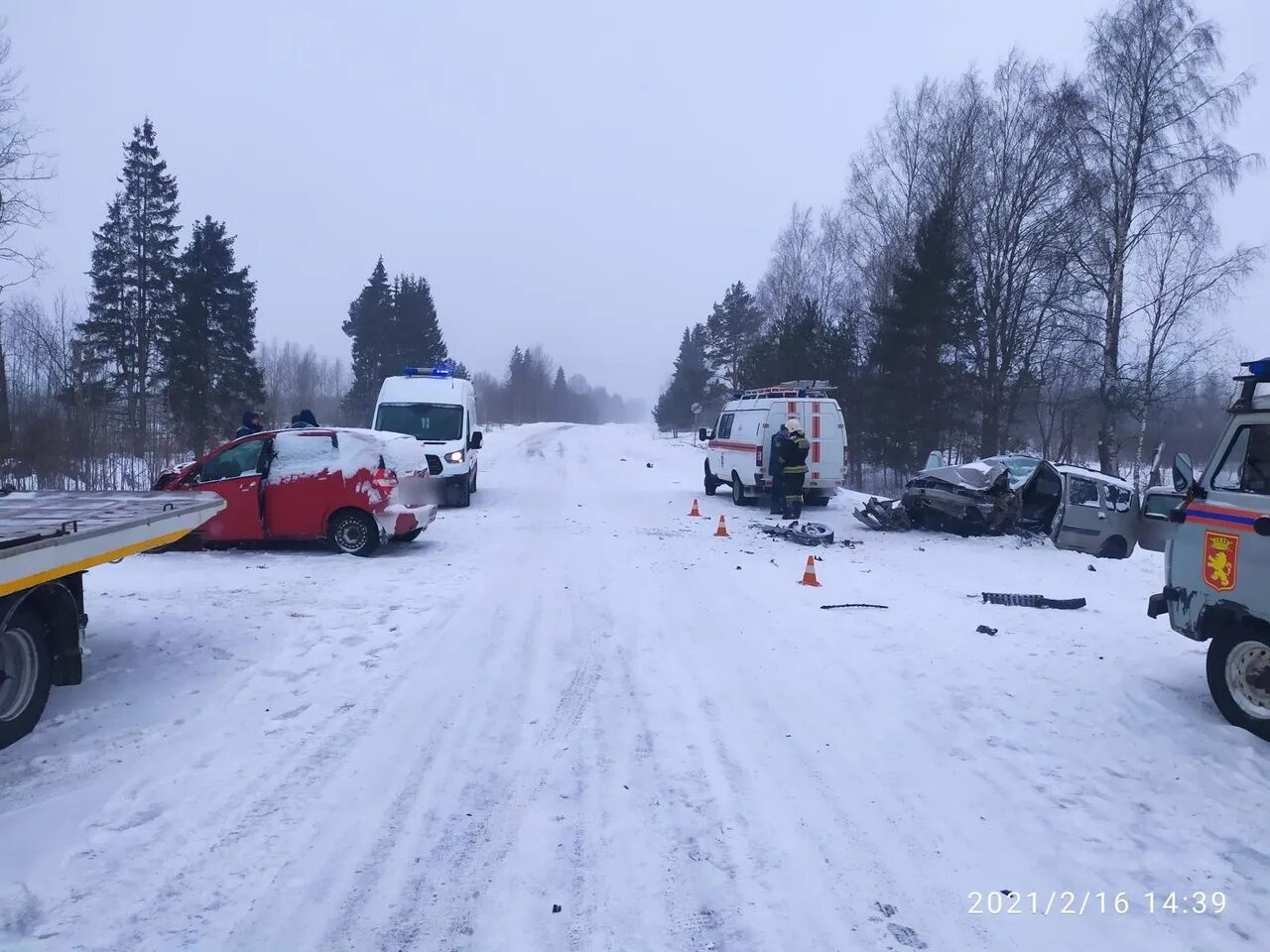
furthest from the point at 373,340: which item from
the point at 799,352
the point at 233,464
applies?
the point at 233,464

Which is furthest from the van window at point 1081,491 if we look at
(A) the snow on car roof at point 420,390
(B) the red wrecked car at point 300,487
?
(A) the snow on car roof at point 420,390

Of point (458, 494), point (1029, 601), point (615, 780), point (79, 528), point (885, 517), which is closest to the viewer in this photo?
point (615, 780)

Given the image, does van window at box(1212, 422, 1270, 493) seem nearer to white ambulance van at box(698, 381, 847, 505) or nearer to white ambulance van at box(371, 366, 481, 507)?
white ambulance van at box(698, 381, 847, 505)

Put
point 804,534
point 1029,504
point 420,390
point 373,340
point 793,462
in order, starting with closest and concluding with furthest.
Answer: point 804,534 < point 1029,504 < point 793,462 < point 420,390 < point 373,340

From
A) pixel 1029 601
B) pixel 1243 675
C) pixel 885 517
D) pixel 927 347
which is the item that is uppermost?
pixel 927 347

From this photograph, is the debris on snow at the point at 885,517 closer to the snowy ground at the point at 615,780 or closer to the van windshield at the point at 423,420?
the snowy ground at the point at 615,780

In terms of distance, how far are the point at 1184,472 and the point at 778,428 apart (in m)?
11.7

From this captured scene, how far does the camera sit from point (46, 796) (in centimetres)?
442

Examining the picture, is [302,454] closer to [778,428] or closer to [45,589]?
[45,589]

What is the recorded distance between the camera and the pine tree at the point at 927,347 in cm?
2678

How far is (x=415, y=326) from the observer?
198ft

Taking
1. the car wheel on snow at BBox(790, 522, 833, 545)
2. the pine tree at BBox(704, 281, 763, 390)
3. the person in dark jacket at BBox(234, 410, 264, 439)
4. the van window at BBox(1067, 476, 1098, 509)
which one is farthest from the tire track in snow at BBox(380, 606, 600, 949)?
the pine tree at BBox(704, 281, 763, 390)

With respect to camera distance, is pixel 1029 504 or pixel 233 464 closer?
pixel 233 464

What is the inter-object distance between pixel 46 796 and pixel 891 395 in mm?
27114
